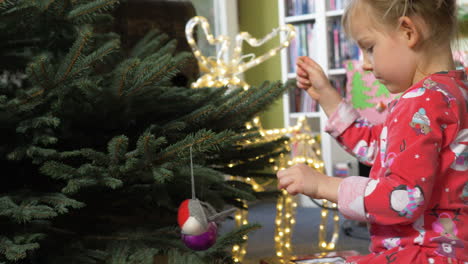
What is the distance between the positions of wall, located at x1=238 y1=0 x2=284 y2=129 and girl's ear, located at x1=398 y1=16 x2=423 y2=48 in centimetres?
313

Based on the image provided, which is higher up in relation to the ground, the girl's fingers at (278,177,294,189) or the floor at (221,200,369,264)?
the girl's fingers at (278,177,294,189)

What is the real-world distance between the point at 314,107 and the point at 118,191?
9.29 ft

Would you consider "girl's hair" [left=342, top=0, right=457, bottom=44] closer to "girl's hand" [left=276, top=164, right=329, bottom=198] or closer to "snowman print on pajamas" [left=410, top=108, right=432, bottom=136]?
"snowman print on pajamas" [left=410, top=108, right=432, bottom=136]

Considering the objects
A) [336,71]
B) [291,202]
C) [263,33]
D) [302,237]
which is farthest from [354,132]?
[263,33]

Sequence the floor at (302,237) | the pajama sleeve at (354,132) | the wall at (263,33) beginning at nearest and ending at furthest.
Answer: the pajama sleeve at (354,132) < the floor at (302,237) < the wall at (263,33)

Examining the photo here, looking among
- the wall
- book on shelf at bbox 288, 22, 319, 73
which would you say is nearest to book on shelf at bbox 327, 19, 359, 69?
book on shelf at bbox 288, 22, 319, 73

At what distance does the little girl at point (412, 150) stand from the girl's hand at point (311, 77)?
6.4 inches

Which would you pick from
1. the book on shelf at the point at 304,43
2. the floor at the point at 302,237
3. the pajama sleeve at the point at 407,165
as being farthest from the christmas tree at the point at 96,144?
the book on shelf at the point at 304,43

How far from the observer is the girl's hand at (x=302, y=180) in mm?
902

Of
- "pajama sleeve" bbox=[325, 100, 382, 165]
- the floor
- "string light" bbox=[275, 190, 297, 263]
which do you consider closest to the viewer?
"pajama sleeve" bbox=[325, 100, 382, 165]

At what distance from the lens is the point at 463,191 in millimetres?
891

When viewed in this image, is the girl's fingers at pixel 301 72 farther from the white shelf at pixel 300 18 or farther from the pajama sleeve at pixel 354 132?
the white shelf at pixel 300 18

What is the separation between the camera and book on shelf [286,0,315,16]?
378 centimetres

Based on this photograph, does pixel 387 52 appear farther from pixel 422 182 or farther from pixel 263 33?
pixel 263 33
